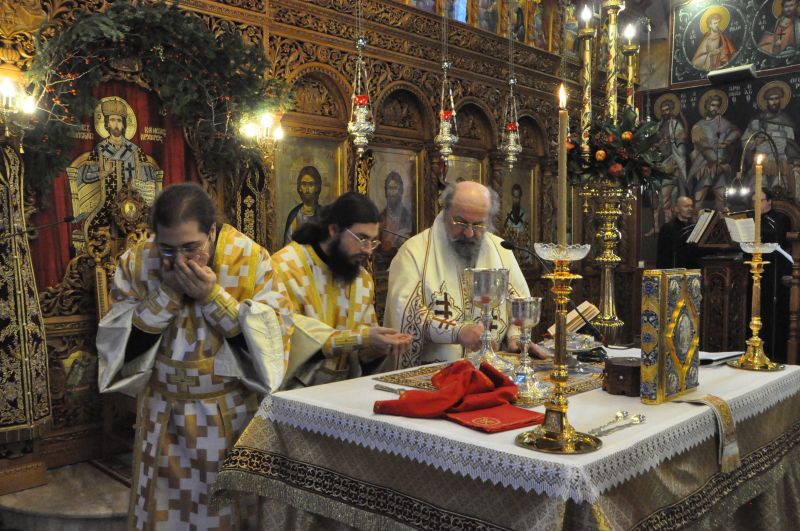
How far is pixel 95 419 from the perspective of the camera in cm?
478

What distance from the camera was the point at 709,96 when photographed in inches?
437

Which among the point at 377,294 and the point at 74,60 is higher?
the point at 74,60

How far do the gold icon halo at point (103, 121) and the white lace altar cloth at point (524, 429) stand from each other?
3113mm

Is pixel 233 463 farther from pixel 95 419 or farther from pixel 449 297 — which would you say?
pixel 95 419

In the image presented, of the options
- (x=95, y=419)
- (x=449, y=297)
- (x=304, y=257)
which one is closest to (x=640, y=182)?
(x=449, y=297)

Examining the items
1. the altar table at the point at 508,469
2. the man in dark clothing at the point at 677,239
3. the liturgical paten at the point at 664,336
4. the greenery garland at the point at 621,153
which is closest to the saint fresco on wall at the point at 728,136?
the man in dark clothing at the point at 677,239

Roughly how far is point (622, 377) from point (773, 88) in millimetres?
9818

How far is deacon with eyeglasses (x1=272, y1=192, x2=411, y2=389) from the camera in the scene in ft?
10.0

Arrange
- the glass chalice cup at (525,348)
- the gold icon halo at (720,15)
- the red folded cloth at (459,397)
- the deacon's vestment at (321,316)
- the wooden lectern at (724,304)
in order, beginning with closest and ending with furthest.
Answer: the red folded cloth at (459,397), the glass chalice cup at (525,348), the deacon's vestment at (321,316), the wooden lectern at (724,304), the gold icon halo at (720,15)

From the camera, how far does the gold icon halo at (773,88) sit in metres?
10.3

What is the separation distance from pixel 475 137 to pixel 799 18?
5633 mm

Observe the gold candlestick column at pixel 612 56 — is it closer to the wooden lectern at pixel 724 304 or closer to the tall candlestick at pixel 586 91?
the tall candlestick at pixel 586 91

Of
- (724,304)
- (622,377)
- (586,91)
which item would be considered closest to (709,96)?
(724,304)

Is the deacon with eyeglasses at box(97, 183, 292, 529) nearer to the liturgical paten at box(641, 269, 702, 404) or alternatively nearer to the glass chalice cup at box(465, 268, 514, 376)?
the glass chalice cup at box(465, 268, 514, 376)
